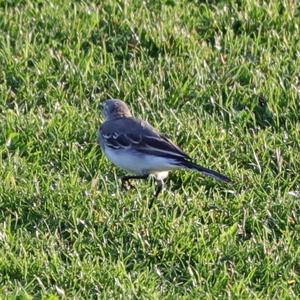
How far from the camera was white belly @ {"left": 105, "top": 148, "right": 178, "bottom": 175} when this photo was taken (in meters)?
8.92

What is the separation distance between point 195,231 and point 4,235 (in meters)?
1.33

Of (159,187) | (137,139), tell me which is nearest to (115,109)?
(137,139)

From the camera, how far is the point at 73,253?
797cm

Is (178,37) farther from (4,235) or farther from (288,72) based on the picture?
(4,235)

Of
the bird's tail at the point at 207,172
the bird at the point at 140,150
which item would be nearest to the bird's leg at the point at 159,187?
the bird at the point at 140,150

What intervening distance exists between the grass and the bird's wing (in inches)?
10.7

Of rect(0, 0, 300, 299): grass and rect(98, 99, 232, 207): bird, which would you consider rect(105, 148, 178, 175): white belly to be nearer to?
rect(98, 99, 232, 207): bird

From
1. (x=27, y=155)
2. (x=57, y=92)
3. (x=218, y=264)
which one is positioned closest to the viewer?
(x=218, y=264)

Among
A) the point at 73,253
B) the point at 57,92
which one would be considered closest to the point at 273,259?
the point at 73,253

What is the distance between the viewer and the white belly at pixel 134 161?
29.3 ft

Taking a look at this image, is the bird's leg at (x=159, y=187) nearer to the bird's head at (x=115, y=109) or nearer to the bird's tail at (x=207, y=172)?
the bird's tail at (x=207, y=172)

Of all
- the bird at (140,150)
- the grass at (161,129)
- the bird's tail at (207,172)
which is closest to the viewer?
the grass at (161,129)

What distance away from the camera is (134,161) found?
8.99 m

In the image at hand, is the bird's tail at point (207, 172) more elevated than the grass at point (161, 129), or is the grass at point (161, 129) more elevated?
the bird's tail at point (207, 172)
